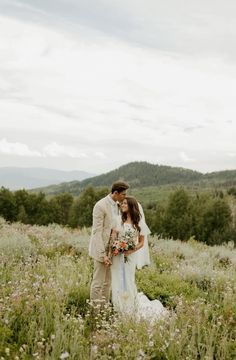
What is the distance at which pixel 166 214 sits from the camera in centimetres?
6869

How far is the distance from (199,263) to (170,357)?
23.3 ft

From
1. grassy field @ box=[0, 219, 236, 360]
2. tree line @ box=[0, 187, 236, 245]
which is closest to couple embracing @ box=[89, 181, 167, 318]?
grassy field @ box=[0, 219, 236, 360]

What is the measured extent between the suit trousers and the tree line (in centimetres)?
5847

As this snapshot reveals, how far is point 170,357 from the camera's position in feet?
17.1

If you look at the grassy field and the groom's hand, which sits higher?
the groom's hand

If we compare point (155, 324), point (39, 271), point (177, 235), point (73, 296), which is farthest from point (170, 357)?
point (177, 235)

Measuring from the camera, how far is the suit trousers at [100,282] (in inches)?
304

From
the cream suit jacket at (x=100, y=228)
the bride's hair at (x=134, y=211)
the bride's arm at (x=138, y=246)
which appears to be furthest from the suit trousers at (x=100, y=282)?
the bride's hair at (x=134, y=211)

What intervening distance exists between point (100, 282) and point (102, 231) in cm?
86

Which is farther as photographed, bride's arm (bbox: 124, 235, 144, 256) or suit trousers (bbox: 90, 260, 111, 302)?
bride's arm (bbox: 124, 235, 144, 256)

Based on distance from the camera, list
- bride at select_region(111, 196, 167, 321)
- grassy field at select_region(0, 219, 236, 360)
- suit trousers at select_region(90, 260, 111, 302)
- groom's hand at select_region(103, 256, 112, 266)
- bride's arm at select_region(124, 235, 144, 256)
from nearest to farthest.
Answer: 1. grassy field at select_region(0, 219, 236, 360)
2. groom's hand at select_region(103, 256, 112, 266)
3. suit trousers at select_region(90, 260, 111, 302)
4. bride at select_region(111, 196, 167, 321)
5. bride's arm at select_region(124, 235, 144, 256)

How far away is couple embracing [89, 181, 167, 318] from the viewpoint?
7648 millimetres

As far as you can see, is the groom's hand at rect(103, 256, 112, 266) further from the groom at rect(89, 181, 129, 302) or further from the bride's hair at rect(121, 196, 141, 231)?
the bride's hair at rect(121, 196, 141, 231)

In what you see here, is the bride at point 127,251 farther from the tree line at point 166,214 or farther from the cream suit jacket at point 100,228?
the tree line at point 166,214
